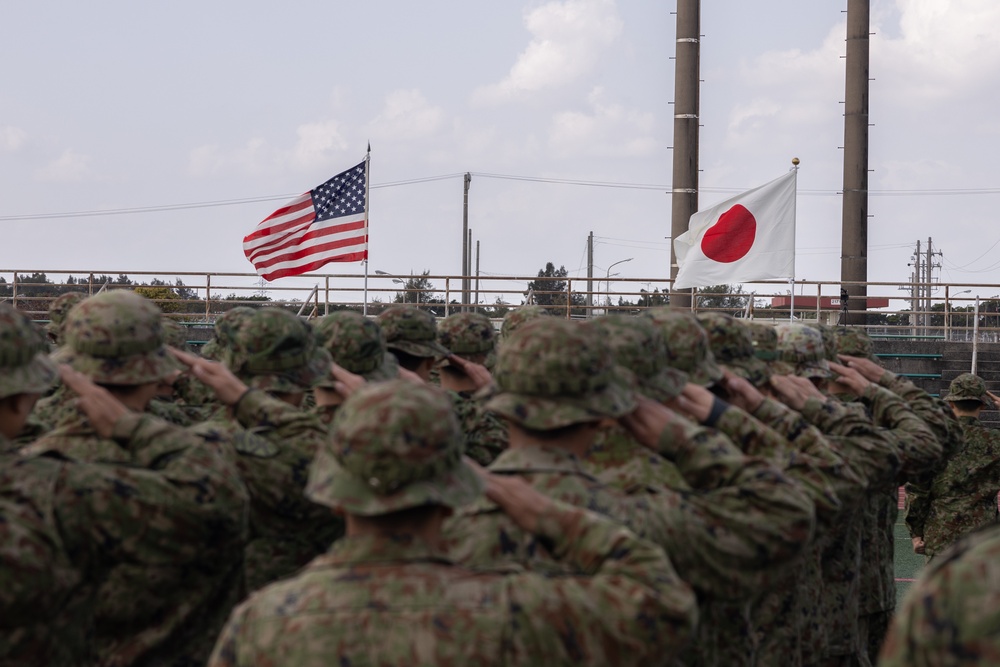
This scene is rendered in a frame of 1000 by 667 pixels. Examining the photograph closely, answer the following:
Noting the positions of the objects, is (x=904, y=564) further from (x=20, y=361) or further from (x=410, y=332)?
(x=20, y=361)

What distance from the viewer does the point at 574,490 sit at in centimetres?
316

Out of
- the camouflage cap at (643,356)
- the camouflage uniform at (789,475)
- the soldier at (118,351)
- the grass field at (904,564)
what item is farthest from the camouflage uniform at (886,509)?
the soldier at (118,351)

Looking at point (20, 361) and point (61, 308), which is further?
point (61, 308)

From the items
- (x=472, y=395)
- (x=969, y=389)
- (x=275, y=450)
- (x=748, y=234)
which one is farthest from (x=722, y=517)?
(x=748, y=234)

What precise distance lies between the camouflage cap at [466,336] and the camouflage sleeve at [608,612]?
4.11 meters

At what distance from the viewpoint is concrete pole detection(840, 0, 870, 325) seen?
21.5 metres

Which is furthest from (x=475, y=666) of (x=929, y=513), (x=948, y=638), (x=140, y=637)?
(x=929, y=513)

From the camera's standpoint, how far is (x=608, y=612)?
8.39 ft

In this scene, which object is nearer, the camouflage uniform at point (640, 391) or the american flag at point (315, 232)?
the camouflage uniform at point (640, 391)

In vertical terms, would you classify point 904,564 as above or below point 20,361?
below

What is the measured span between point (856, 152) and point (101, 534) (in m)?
20.1

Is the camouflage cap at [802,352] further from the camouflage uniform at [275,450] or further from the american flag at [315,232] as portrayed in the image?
the american flag at [315,232]

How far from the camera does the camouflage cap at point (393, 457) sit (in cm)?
257

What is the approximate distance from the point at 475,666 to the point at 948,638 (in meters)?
0.97
